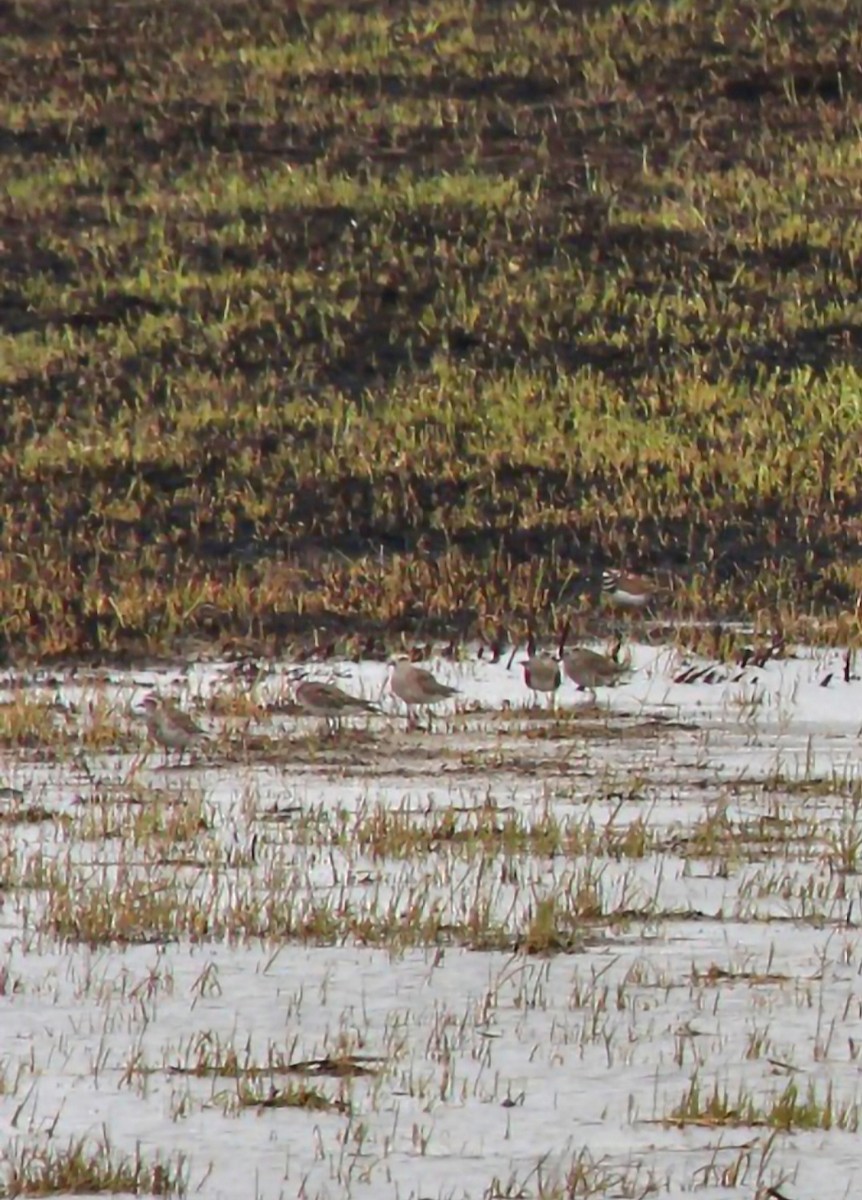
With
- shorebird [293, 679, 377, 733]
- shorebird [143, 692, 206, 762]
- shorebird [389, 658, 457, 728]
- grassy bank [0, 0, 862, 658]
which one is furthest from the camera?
grassy bank [0, 0, 862, 658]

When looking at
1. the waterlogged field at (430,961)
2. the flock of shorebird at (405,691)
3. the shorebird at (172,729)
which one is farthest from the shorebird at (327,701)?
the shorebird at (172,729)

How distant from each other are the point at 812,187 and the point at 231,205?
251 inches

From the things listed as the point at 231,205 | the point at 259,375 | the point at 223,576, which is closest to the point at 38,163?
the point at 231,205

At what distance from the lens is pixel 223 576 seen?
2106cm

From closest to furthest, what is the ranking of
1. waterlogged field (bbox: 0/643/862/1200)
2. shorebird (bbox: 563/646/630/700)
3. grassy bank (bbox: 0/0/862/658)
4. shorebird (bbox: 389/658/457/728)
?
1. waterlogged field (bbox: 0/643/862/1200)
2. shorebird (bbox: 389/658/457/728)
3. shorebird (bbox: 563/646/630/700)
4. grassy bank (bbox: 0/0/862/658)

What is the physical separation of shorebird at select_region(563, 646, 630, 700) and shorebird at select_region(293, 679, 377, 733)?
117 centimetres

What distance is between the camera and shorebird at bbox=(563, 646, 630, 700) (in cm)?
1423

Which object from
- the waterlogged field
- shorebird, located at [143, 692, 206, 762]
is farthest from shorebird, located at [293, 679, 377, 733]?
A: shorebird, located at [143, 692, 206, 762]

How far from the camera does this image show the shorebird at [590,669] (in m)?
14.2

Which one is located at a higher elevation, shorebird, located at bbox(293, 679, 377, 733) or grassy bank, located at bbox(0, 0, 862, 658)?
grassy bank, located at bbox(0, 0, 862, 658)

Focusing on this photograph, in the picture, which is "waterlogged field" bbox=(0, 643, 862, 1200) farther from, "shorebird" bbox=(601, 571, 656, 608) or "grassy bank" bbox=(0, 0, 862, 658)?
"grassy bank" bbox=(0, 0, 862, 658)

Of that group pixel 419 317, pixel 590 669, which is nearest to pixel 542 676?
pixel 590 669

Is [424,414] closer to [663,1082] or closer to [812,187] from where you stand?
[812,187]

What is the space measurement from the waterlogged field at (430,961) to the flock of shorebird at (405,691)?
0.15 meters
